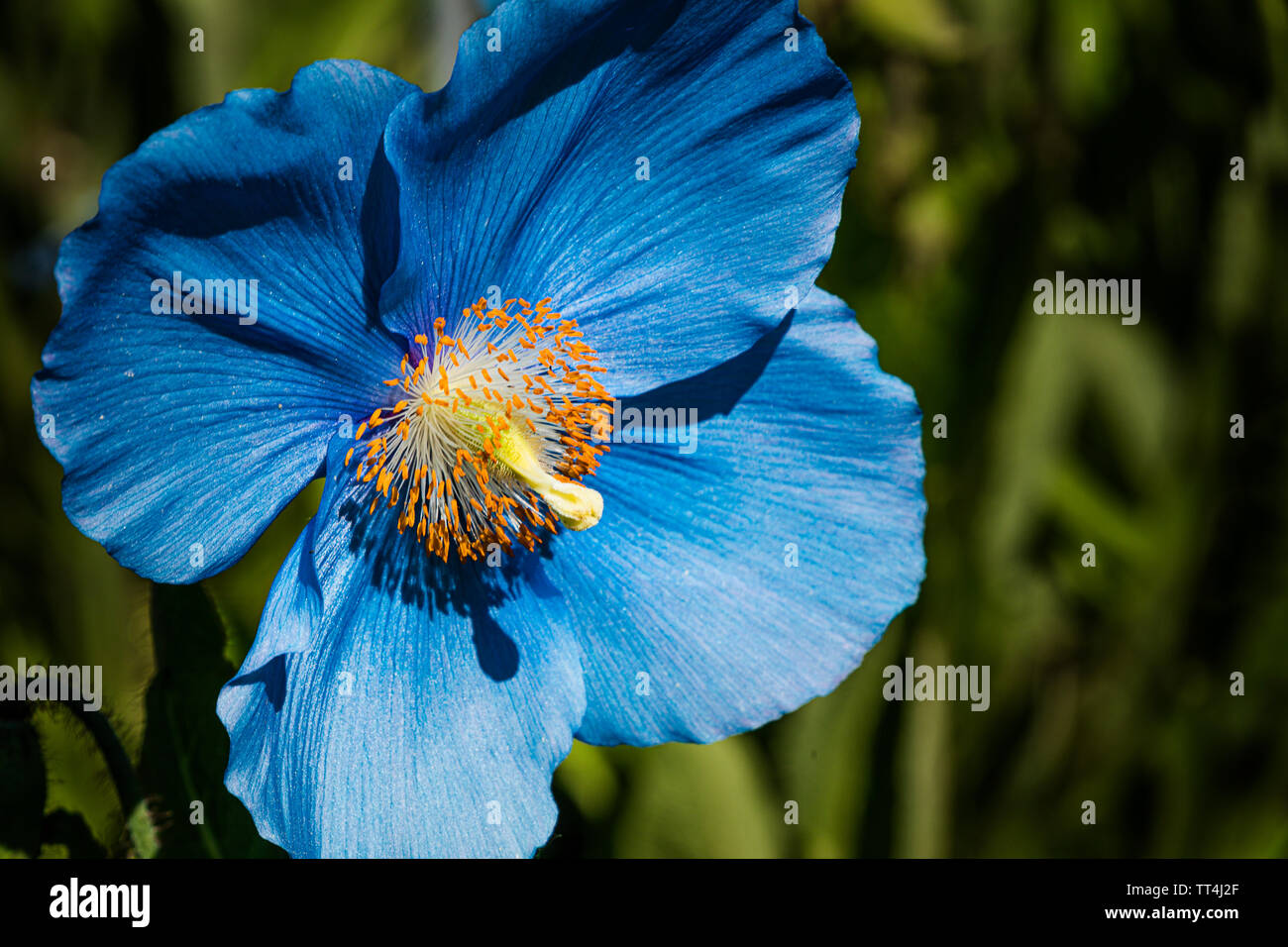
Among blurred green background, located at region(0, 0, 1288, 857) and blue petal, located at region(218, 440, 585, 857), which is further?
blurred green background, located at region(0, 0, 1288, 857)

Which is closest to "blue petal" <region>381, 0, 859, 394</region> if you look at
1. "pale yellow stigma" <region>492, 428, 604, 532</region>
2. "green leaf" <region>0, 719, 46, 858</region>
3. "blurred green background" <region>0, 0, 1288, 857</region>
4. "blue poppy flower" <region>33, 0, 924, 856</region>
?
"blue poppy flower" <region>33, 0, 924, 856</region>

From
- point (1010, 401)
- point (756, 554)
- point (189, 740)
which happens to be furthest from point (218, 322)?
point (1010, 401)

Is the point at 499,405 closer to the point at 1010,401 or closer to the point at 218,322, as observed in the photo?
the point at 218,322

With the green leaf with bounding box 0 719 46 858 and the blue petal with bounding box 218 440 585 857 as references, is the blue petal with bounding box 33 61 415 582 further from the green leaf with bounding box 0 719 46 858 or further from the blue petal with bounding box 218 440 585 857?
the green leaf with bounding box 0 719 46 858

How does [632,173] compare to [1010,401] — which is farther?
[1010,401]

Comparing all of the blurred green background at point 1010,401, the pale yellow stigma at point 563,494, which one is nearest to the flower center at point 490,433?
the pale yellow stigma at point 563,494
